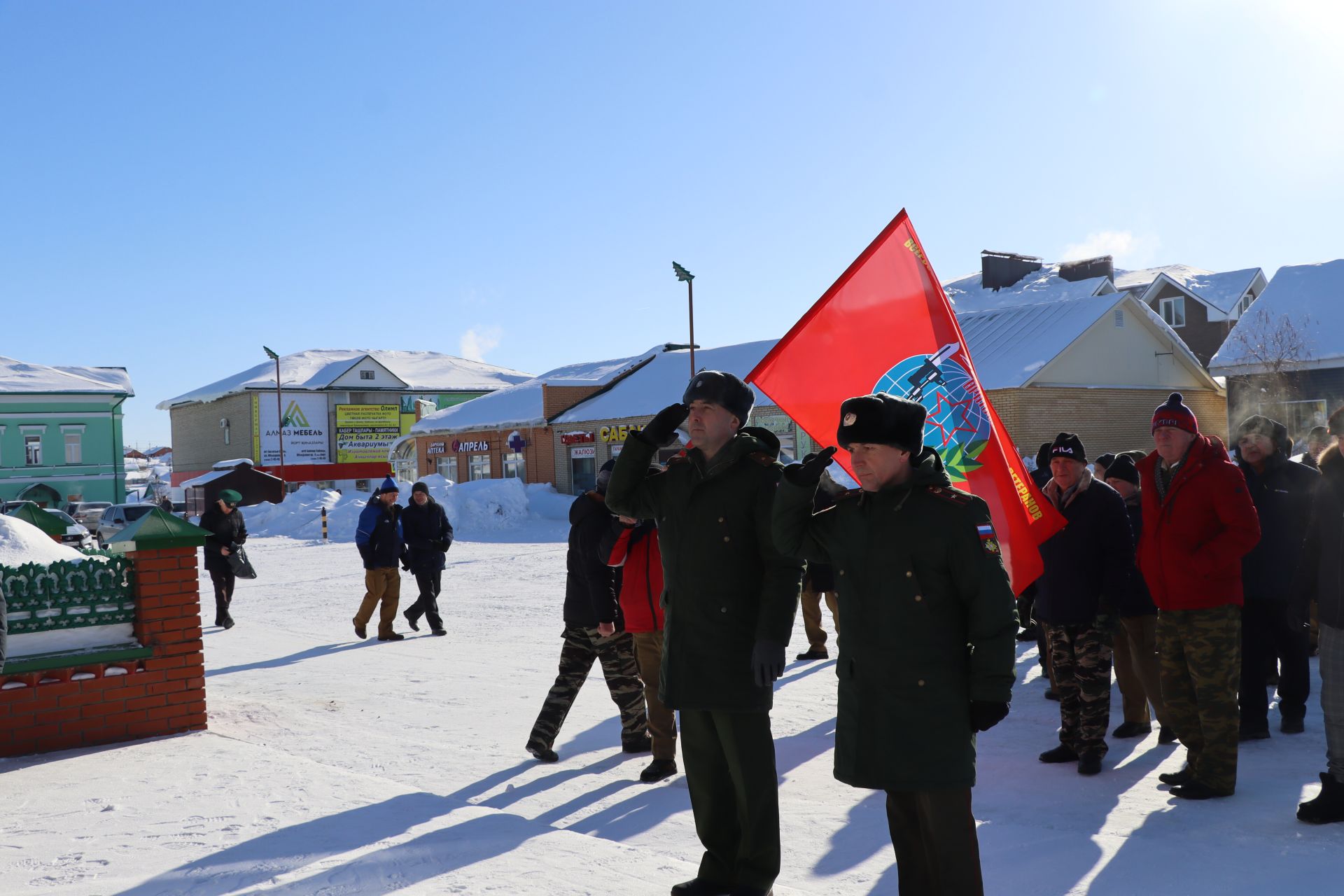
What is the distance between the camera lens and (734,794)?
420cm

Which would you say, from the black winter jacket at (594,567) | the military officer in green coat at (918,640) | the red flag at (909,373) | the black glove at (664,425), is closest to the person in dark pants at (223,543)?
the black winter jacket at (594,567)

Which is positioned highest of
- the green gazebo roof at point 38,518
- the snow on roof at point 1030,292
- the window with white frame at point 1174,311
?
the snow on roof at point 1030,292

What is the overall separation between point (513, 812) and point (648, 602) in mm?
1317

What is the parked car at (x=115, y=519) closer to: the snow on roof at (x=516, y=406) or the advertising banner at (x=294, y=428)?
the snow on roof at (x=516, y=406)

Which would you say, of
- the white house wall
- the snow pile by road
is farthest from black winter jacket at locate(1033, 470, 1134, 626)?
the snow pile by road

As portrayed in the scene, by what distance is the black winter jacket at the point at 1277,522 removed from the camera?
6906 mm

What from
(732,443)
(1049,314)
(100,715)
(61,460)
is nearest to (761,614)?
(732,443)

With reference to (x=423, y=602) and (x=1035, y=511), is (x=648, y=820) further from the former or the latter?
(x=423, y=602)

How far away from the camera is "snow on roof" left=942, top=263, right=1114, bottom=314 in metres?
43.5

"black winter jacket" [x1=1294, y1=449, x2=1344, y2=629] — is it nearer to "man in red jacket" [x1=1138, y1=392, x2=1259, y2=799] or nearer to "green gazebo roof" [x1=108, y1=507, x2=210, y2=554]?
"man in red jacket" [x1=1138, y1=392, x2=1259, y2=799]

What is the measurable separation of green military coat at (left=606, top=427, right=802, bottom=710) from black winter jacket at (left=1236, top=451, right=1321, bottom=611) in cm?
422

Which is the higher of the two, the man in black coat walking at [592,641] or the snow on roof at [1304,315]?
the snow on roof at [1304,315]

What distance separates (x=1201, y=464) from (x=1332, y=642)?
3.32 feet

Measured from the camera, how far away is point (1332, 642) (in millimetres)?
4953
